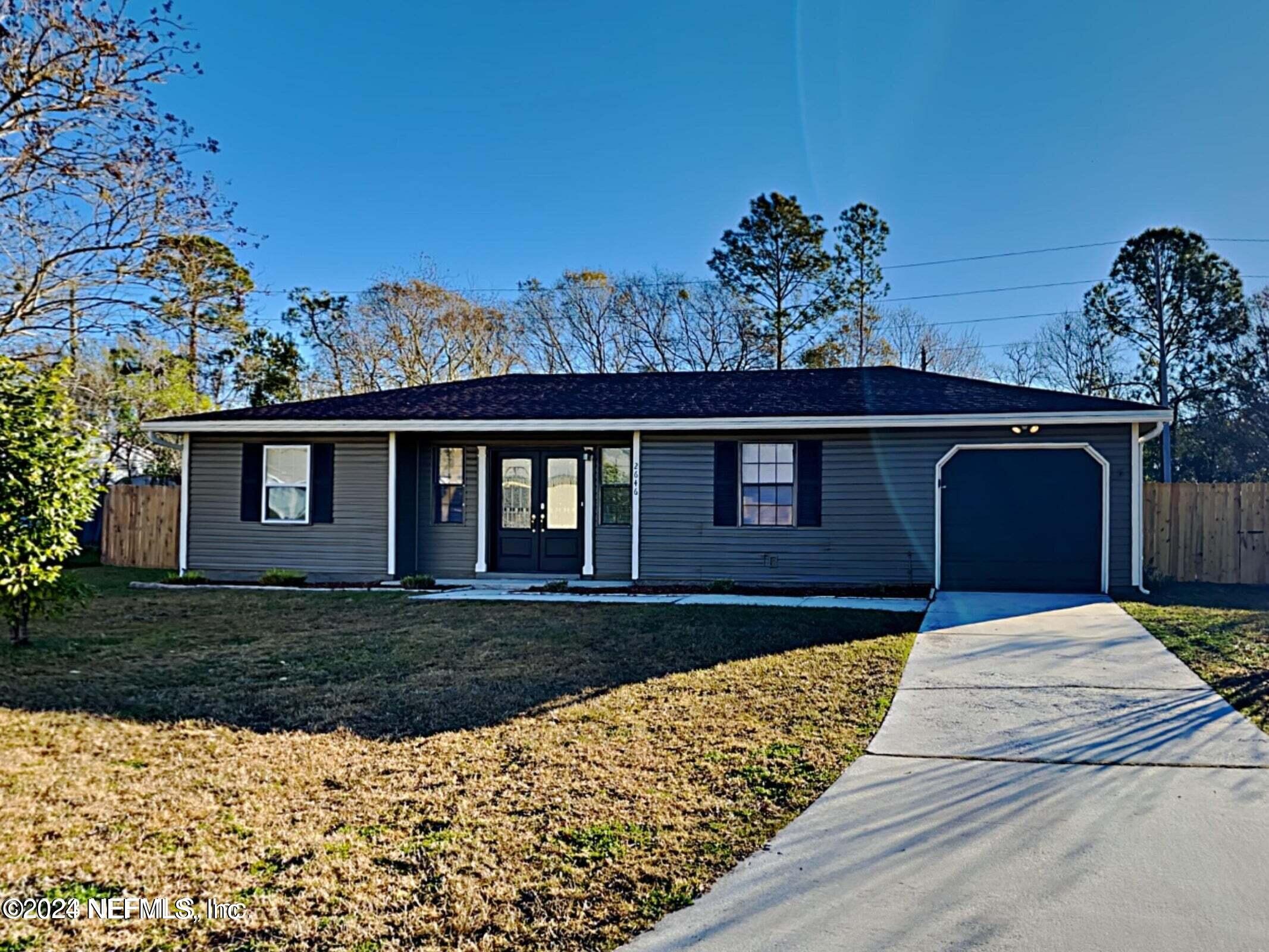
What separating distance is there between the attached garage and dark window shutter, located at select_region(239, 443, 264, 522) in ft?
33.0

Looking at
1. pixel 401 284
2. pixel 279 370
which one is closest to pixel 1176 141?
pixel 401 284

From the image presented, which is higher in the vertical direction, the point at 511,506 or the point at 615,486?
the point at 615,486

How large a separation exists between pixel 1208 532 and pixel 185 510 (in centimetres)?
1595

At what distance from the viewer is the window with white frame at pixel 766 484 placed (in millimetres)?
12188

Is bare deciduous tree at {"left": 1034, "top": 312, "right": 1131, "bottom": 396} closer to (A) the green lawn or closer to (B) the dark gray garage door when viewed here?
(A) the green lawn

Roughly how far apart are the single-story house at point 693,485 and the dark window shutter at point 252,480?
0.09 feet

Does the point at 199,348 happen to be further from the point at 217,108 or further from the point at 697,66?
the point at 697,66

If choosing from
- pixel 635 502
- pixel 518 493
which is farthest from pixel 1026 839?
pixel 518 493

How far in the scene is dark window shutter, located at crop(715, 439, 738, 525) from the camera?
12.2m

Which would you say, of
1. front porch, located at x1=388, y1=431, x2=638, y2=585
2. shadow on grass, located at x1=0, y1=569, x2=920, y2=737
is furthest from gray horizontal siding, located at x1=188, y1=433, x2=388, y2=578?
shadow on grass, located at x1=0, y1=569, x2=920, y2=737

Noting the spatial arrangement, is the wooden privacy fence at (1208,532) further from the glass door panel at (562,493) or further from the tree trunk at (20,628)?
the tree trunk at (20,628)

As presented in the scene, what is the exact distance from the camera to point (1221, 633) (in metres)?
7.95

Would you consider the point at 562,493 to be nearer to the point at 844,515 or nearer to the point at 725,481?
the point at 725,481

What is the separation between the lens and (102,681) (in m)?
6.07
